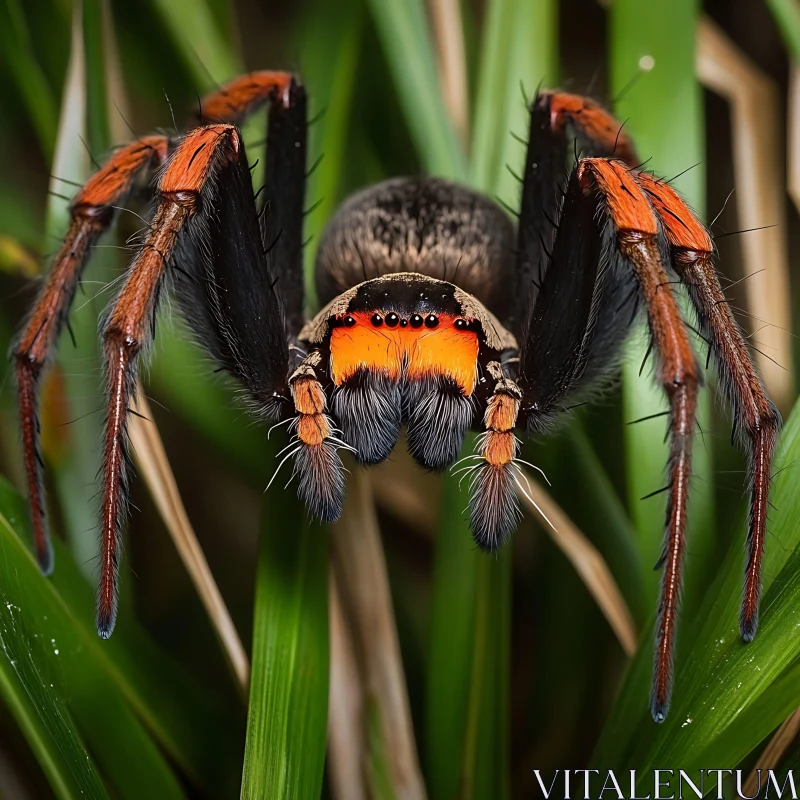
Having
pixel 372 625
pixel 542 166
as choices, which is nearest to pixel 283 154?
pixel 542 166

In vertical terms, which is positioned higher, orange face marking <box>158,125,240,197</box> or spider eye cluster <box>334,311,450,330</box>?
orange face marking <box>158,125,240,197</box>

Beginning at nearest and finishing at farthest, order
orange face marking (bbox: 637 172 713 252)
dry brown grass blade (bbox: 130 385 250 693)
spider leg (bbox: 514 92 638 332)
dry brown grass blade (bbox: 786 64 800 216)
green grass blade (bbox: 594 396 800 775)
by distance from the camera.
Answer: green grass blade (bbox: 594 396 800 775) < orange face marking (bbox: 637 172 713 252) < dry brown grass blade (bbox: 130 385 250 693) < spider leg (bbox: 514 92 638 332) < dry brown grass blade (bbox: 786 64 800 216)

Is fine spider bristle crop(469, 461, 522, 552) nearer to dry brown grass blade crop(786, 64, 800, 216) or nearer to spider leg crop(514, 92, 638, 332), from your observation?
spider leg crop(514, 92, 638, 332)

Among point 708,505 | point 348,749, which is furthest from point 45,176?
point 708,505

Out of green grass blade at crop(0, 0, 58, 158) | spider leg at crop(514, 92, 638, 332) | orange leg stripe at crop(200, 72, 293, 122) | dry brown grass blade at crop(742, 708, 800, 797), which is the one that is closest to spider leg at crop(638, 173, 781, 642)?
dry brown grass blade at crop(742, 708, 800, 797)

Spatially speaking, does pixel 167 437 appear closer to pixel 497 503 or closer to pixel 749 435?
pixel 497 503

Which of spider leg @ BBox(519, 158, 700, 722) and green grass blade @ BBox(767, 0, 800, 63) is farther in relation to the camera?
green grass blade @ BBox(767, 0, 800, 63)

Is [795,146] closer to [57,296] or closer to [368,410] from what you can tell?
[368,410]
